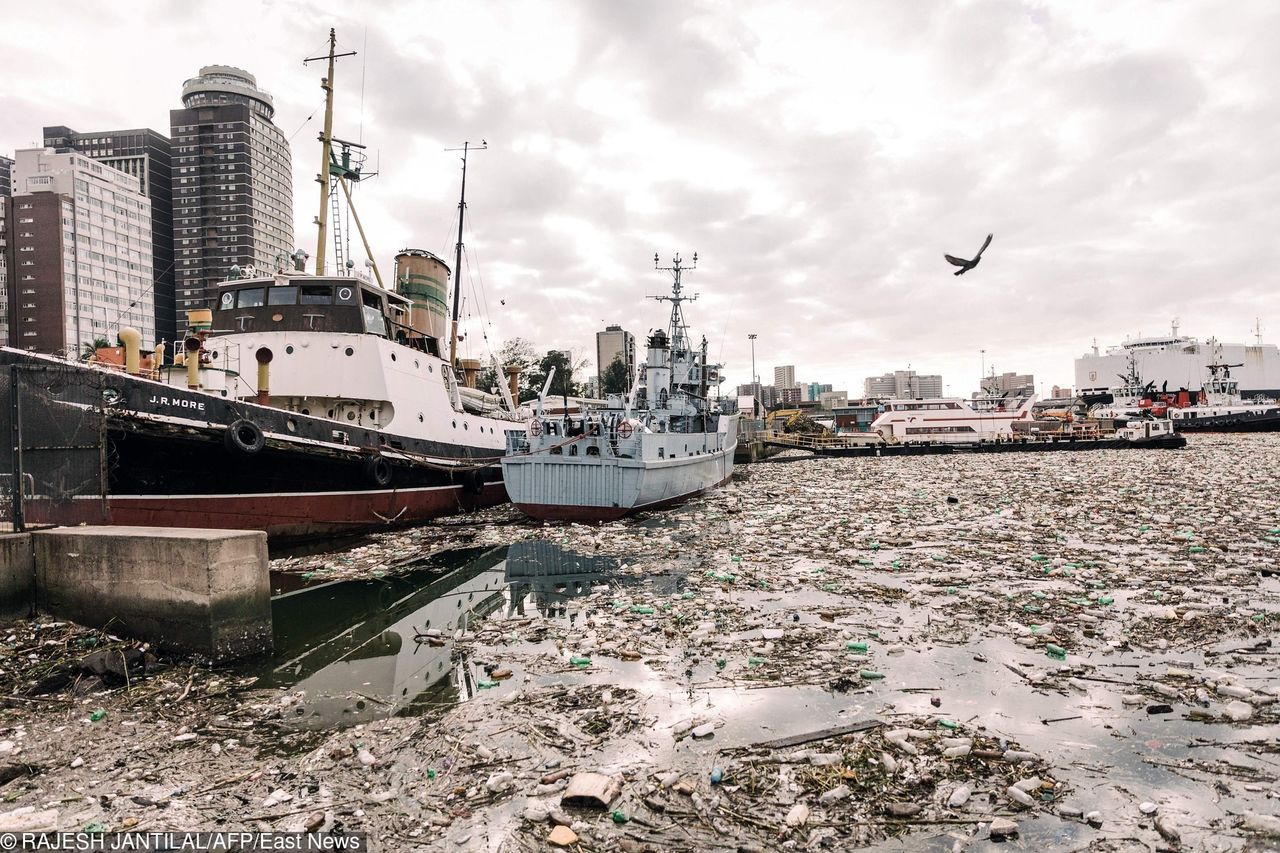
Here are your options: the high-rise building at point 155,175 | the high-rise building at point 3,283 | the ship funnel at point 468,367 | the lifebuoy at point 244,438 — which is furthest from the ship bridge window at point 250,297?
the high-rise building at point 155,175

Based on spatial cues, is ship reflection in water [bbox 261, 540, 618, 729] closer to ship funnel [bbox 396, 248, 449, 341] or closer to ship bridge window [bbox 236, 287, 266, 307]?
ship bridge window [bbox 236, 287, 266, 307]

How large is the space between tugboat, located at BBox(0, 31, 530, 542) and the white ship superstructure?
107578 millimetres

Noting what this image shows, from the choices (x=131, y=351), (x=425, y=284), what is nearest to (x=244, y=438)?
(x=131, y=351)

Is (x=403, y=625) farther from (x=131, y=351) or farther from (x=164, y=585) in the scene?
(x=131, y=351)

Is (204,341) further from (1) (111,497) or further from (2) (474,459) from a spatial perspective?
(2) (474,459)

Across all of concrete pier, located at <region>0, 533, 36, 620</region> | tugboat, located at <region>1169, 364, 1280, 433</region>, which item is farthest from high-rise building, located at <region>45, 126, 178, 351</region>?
tugboat, located at <region>1169, 364, 1280, 433</region>

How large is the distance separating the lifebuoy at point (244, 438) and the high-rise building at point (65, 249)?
70436mm

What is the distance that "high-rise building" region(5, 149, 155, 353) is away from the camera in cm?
6631

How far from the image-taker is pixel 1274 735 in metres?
4.22

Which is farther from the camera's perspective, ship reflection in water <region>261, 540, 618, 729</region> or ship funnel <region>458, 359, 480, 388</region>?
ship funnel <region>458, 359, 480, 388</region>

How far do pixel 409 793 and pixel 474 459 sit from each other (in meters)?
15.4

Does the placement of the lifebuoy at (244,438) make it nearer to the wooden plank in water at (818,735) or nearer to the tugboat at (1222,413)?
the wooden plank in water at (818,735)

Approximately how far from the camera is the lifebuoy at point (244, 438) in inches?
425

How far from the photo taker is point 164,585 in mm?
5961
